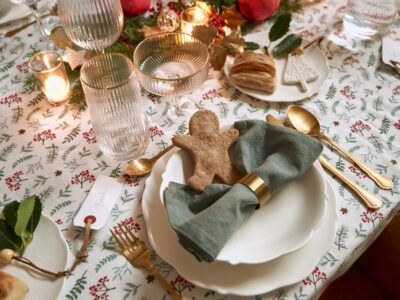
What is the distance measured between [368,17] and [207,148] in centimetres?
79

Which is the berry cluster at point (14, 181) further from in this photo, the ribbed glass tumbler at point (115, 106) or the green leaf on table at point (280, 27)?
the green leaf on table at point (280, 27)

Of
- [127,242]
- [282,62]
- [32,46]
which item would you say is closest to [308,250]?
[127,242]

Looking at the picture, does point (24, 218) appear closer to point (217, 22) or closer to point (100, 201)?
point (100, 201)

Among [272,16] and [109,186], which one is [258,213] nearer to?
[109,186]

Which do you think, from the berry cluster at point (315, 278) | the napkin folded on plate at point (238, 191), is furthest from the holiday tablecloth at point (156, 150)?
the napkin folded on plate at point (238, 191)

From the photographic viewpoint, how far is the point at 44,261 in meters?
0.62

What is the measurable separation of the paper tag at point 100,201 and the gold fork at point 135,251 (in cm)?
5

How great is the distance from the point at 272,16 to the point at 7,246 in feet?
3.37

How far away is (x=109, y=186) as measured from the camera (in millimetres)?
745

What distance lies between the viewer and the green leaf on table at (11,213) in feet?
2.11

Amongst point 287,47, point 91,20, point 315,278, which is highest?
point 91,20

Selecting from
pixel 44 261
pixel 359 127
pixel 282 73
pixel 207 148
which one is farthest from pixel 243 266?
pixel 282 73

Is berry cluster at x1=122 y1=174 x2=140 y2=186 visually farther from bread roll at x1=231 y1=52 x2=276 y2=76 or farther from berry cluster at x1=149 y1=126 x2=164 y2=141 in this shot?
bread roll at x1=231 y1=52 x2=276 y2=76

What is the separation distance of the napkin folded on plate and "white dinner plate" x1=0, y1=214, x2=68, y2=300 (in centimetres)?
21
